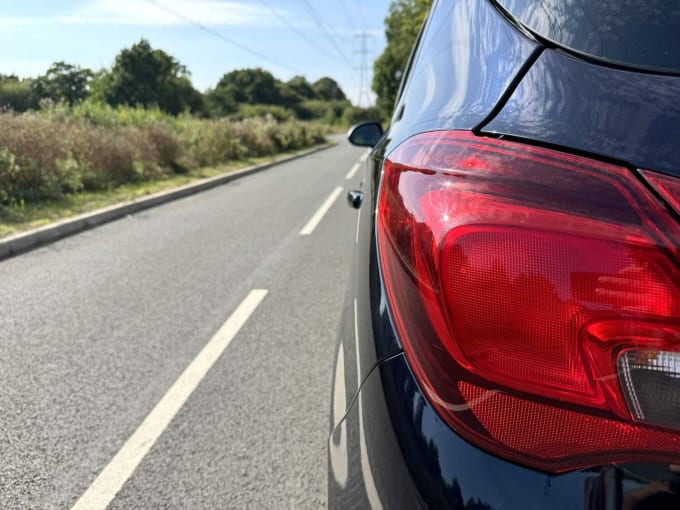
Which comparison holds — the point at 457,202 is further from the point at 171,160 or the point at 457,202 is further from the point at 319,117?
the point at 319,117

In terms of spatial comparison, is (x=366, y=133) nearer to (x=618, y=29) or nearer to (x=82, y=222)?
(x=618, y=29)

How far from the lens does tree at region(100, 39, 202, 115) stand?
17062 millimetres

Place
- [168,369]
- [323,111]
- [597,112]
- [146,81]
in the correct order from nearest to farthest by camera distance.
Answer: [597,112] < [168,369] < [146,81] < [323,111]

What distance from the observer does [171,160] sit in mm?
15562

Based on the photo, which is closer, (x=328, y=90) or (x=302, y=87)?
(x=302, y=87)

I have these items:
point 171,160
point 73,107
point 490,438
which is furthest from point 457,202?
point 171,160

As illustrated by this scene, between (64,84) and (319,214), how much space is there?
5.73 metres

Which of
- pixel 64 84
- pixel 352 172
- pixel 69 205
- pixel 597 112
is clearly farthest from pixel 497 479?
pixel 352 172

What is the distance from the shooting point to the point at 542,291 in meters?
0.88

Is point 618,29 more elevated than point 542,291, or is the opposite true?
point 618,29

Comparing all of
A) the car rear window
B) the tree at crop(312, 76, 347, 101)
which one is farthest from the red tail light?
the tree at crop(312, 76, 347, 101)

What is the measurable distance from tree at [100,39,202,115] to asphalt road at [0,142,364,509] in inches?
431

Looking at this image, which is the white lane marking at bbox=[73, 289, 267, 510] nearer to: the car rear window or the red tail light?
the red tail light

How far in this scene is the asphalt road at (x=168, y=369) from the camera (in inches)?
90.7
